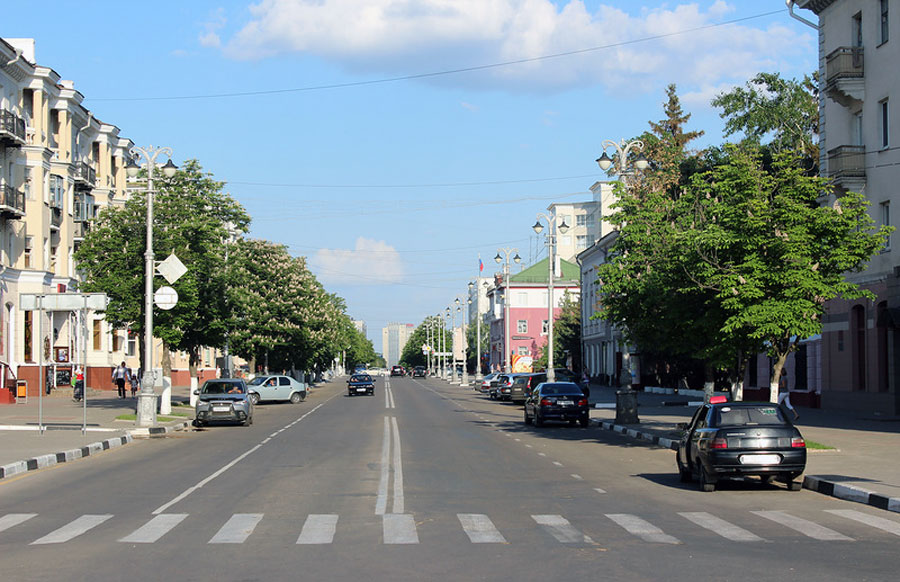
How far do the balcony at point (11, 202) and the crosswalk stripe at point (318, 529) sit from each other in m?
41.5

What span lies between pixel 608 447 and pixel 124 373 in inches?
1316

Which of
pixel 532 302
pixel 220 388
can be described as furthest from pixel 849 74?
pixel 532 302

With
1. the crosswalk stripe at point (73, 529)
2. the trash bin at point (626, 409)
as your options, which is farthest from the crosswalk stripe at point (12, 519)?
the trash bin at point (626, 409)

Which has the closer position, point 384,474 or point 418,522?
point 418,522

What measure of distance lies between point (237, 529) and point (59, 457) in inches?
453

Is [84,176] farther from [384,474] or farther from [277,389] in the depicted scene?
[384,474]

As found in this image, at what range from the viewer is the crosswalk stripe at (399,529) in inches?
449

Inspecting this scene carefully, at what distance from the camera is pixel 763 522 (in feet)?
42.7

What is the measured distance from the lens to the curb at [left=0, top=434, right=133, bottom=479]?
1930cm

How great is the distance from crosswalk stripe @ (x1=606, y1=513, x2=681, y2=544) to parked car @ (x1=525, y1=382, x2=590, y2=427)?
66.5 feet

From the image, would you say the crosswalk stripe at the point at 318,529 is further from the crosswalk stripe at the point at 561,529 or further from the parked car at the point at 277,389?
the parked car at the point at 277,389

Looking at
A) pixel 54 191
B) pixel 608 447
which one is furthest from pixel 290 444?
pixel 54 191

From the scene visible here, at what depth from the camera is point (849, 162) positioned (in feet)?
117

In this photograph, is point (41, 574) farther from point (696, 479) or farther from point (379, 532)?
point (696, 479)
